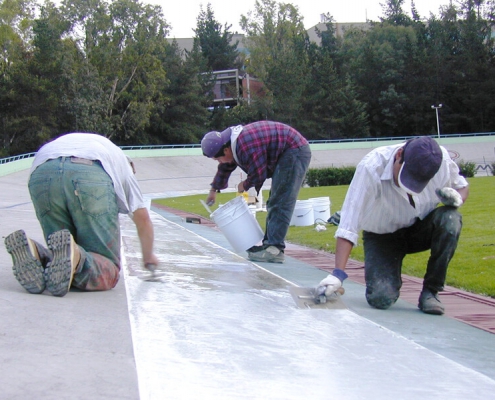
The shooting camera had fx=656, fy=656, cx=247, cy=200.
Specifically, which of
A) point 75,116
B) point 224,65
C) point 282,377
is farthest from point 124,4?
point 282,377

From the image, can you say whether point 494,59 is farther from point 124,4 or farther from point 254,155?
point 254,155

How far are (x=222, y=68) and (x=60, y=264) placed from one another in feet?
286

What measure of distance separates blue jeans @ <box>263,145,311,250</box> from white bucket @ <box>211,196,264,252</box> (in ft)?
0.76

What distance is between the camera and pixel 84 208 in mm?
4066

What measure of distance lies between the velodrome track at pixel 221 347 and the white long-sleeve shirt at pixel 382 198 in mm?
572

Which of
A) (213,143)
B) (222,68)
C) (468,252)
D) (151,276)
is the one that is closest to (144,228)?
(151,276)

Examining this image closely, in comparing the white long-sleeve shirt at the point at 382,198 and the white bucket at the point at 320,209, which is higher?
the white long-sleeve shirt at the point at 382,198

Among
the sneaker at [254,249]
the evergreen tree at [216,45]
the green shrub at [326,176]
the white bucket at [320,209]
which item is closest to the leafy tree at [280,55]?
the evergreen tree at [216,45]

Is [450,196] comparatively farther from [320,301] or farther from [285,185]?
[285,185]

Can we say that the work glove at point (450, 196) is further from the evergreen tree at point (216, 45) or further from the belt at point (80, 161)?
the evergreen tree at point (216, 45)

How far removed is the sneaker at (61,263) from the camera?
3.63 meters

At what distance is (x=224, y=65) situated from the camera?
88.9 meters

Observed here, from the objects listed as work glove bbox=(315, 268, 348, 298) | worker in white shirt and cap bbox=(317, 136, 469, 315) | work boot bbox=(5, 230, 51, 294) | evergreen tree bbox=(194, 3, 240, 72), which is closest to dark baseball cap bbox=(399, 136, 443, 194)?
worker in white shirt and cap bbox=(317, 136, 469, 315)

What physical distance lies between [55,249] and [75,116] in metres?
57.5
